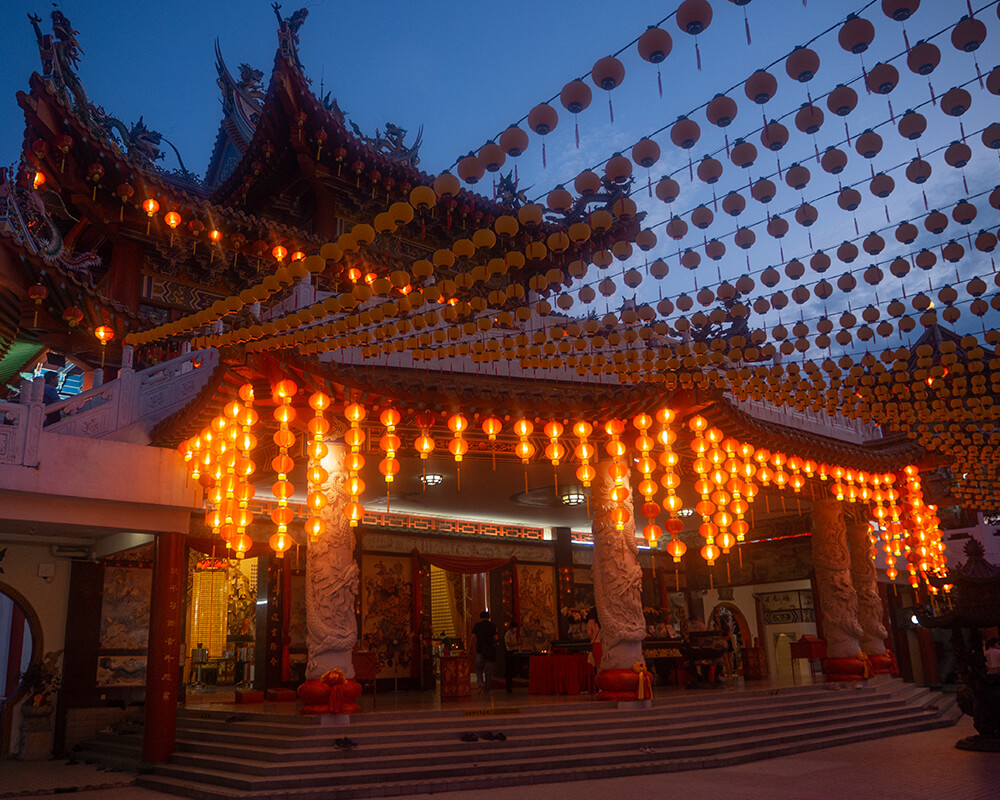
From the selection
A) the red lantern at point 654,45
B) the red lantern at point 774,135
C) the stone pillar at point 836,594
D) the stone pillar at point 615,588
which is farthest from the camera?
the stone pillar at point 836,594

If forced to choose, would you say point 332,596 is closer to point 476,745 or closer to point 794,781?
point 476,745

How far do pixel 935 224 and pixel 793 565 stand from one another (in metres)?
12.2

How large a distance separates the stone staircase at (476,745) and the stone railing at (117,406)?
3.80 m

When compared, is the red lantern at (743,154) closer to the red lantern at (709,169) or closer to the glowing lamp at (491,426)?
the red lantern at (709,169)

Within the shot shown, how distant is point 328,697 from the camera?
859 cm

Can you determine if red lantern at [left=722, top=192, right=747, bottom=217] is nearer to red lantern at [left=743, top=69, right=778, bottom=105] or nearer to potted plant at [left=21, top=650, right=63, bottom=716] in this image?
red lantern at [left=743, top=69, right=778, bottom=105]

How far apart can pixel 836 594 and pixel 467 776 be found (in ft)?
28.7

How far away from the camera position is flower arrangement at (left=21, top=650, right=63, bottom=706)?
10516 millimetres

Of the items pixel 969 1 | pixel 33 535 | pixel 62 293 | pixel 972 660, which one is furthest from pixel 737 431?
pixel 33 535

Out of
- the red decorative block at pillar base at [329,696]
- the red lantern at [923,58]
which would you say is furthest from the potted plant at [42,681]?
the red lantern at [923,58]

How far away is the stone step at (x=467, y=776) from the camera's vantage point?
703 centimetres

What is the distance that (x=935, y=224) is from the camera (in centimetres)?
627

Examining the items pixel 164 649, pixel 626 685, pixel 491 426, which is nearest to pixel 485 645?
pixel 626 685

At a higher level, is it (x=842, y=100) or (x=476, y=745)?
(x=842, y=100)
